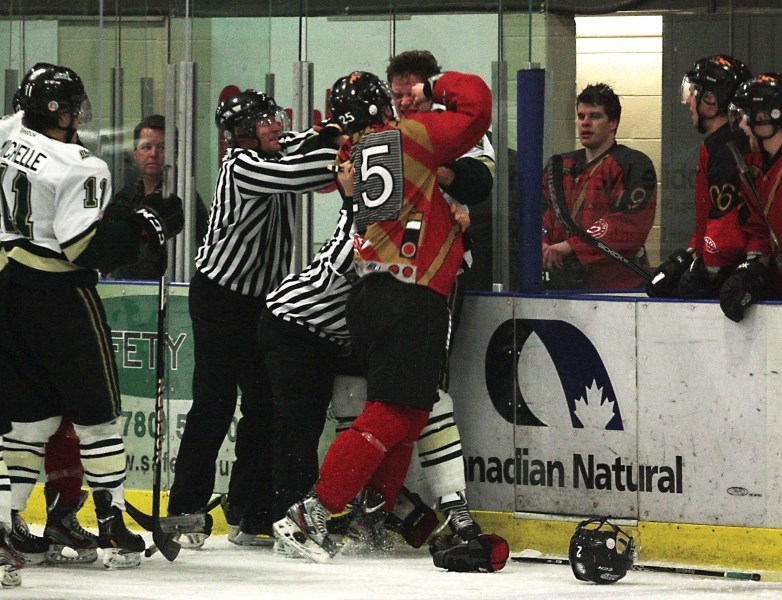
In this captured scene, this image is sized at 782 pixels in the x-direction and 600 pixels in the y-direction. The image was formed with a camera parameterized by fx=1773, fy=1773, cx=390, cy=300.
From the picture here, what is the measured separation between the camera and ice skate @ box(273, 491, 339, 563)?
18.8 ft

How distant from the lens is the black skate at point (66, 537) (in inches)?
234

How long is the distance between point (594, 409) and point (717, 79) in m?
1.21

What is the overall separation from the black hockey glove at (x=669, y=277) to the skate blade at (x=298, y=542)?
1.40m

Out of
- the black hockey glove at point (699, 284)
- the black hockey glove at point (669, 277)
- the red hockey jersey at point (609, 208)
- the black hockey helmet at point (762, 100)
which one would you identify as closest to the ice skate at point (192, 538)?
the red hockey jersey at point (609, 208)

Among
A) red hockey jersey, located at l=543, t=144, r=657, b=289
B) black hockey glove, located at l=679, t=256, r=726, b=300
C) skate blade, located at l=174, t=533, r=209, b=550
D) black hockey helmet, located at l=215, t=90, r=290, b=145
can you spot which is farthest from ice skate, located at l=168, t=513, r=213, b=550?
black hockey glove, located at l=679, t=256, r=726, b=300

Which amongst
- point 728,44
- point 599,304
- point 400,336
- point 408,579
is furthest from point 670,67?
point 408,579

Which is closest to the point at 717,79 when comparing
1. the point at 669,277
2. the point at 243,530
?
the point at 669,277

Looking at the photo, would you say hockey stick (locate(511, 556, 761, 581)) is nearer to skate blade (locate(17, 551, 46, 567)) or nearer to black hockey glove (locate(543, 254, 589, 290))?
black hockey glove (locate(543, 254, 589, 290))

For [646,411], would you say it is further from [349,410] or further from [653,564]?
[349,410]

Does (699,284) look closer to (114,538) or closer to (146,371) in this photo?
(114,538)

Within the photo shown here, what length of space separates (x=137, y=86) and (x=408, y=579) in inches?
103

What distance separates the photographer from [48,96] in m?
5.67

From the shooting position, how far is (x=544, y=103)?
6.20m

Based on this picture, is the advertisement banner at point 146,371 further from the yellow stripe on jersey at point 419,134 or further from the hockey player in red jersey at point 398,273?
the yellow stripe on jersey at point 419,134
